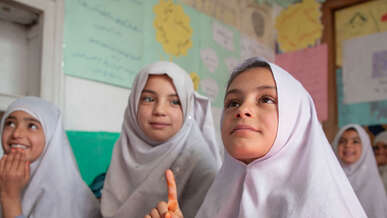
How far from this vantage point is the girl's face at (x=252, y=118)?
73 cm

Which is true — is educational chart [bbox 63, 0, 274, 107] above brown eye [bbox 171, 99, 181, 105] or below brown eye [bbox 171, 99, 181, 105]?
above

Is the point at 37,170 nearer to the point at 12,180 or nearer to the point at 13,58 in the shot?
the point at 12,180

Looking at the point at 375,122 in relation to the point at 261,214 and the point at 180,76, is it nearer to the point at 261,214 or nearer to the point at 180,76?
the point at 180,76

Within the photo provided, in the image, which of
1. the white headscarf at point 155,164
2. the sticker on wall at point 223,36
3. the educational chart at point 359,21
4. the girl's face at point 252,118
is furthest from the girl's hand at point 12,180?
the educational chart at point 359,21

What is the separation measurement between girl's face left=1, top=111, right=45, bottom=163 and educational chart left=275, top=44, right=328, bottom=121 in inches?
77.5

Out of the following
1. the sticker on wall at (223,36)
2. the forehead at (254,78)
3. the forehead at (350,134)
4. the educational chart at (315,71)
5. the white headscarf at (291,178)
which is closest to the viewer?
the white headscarf at (291,178)

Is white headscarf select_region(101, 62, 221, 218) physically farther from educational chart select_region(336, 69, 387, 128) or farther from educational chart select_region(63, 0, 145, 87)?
educational chart select_region(336, 69, 387, 128)

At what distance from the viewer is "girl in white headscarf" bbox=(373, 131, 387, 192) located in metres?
2.14

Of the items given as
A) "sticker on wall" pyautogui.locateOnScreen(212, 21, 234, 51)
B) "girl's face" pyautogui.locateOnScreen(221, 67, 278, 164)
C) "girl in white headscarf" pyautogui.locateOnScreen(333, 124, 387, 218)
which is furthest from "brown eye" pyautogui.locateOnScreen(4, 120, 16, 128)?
"girl in white headscarf" pyautogui.locateOnScreen(333, 124, 387, 218)

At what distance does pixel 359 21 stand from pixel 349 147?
1.00 meters

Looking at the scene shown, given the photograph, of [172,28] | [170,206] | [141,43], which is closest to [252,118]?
[170,206]

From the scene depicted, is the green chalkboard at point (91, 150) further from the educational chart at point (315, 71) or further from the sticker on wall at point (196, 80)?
the educational chart at point (315, 71)

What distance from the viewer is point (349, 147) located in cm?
190

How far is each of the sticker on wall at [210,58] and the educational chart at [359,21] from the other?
950 millimetres
